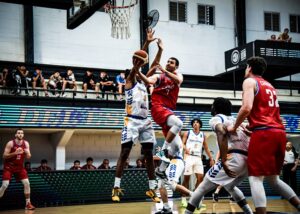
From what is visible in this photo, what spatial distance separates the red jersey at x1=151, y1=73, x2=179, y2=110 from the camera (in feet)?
27.6

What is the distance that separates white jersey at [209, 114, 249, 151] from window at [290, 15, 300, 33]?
21.4 metres

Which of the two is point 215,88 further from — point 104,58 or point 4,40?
point 4,40

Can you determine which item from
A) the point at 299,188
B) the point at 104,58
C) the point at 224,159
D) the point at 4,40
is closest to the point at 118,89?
the point at 104,58

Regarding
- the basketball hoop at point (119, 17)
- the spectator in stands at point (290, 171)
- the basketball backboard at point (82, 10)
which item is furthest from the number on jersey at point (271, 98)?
the basketball hoop at point (119, 17)

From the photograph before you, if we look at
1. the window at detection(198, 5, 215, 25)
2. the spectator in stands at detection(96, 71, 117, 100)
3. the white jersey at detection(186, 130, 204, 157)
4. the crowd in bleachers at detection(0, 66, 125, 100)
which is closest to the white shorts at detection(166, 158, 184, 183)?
the white jersey at detection(186, 130, 204, 157)

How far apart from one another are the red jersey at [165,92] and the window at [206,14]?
17091 millimetres

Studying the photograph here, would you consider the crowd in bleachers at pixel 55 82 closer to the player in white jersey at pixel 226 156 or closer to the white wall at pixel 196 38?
the white wall at pixel 196 38

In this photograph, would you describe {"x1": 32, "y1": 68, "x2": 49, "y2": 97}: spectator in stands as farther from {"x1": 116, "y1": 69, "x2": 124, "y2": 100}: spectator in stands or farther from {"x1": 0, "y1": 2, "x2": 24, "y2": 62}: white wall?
{"x1": 116, "y1": 69, "x2": 124, "y2": 100}: spectator in stands

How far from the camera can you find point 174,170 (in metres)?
8.52

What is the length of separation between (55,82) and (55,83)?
6 centimetres

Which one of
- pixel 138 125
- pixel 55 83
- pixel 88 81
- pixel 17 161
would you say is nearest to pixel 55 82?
pixel 55 83

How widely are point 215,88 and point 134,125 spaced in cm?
1674

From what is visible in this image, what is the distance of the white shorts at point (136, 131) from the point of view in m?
8.00

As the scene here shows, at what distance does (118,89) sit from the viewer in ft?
66.1
